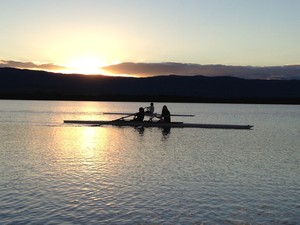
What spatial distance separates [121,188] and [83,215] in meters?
4.19

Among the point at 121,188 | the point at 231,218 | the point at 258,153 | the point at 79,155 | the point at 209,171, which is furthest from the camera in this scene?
the point at 258,153

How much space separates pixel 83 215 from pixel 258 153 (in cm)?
2007

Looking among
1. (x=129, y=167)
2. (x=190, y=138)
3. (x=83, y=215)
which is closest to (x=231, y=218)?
(x=83, y=215)

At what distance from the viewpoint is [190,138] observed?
134 feet

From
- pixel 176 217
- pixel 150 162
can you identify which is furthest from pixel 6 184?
pixel 150 162

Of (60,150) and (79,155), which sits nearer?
(79,155)

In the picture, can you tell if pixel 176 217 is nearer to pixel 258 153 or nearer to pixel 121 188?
pixel 121 188

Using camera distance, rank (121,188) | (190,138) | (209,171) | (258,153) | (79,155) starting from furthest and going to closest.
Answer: (190,138) < (258,153) < (79,155) < (209,171) < (121,188)

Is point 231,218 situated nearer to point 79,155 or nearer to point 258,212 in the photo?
point 258,212

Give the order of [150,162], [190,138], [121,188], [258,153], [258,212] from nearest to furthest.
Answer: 1. [258,212]
2. [121,188]
3. [150,162]
4. [258,153]
5. [190,138]

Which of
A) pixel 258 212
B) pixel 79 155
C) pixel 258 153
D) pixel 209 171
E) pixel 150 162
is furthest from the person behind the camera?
pixel 258 153

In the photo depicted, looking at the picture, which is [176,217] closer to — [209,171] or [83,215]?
[83,215]

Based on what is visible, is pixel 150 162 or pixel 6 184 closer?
pixel 6 184

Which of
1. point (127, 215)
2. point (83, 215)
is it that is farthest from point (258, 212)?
point (83, 215)
